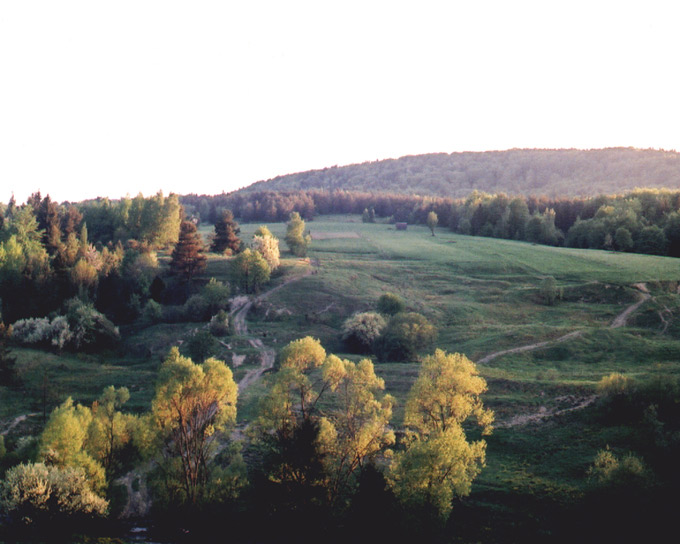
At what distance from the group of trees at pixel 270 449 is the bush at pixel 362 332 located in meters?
31.6

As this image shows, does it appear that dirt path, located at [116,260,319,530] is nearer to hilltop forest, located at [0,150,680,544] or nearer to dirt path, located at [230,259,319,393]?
dirt path, located at [230,259,319,393]

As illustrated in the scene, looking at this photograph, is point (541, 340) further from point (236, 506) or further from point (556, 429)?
point (236, 506)

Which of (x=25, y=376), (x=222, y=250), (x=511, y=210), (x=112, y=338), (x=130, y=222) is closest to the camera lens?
(x=25, y=376)

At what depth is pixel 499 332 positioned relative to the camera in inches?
2781

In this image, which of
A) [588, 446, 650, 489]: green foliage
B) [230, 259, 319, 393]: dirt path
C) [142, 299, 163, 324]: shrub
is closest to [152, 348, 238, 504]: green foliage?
[230, 259, 319, 393]: dirt path

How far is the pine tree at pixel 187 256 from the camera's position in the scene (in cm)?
9762

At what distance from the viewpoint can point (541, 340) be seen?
6631 centimetres

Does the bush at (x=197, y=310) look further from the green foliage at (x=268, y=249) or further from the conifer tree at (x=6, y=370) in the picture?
the conifer tree at (x=6, y=370)

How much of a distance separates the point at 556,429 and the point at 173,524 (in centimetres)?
3149

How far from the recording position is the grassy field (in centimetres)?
4291

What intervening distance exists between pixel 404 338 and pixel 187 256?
164 ft

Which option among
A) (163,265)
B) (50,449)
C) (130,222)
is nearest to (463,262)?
(163,265)

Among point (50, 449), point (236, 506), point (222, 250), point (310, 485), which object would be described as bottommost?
point (236, 506)

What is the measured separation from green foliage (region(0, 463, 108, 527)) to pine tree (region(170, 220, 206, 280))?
66.1 meters
